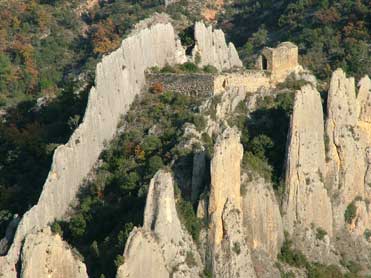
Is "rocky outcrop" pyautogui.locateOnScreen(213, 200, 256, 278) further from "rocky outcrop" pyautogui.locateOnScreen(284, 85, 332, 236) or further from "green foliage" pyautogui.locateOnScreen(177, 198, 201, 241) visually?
"rocky outcrop" pyautogui.locateOnScreen(284, 85, 332, 236)

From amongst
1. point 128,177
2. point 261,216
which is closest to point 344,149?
point 261,216

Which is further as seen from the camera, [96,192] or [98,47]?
[98,47]

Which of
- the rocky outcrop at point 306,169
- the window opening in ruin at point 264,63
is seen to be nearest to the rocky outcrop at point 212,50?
the window opening in ruin at point 264,63

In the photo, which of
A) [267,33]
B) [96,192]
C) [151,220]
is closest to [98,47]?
[267,33]

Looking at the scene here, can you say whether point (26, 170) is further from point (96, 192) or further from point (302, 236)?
point (302, 236)

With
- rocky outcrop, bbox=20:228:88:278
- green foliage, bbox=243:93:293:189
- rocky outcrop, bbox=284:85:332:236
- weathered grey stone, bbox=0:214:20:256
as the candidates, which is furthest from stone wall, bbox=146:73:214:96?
rocky outcrop, bbox=20:228:88:278

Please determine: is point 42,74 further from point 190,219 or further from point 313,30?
point 190,219
